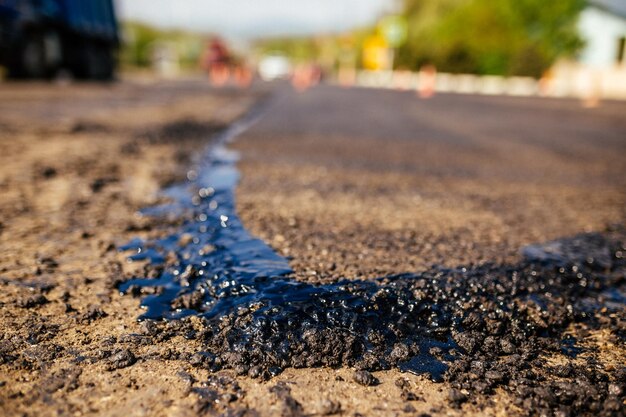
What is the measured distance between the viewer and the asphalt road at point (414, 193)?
238cm

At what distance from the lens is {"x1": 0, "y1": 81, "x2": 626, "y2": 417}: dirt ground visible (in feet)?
4.40

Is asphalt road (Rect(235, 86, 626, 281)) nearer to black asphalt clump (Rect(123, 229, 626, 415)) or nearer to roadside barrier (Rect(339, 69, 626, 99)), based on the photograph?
black asphalt clump (Rect(123, 229, 626, 415))

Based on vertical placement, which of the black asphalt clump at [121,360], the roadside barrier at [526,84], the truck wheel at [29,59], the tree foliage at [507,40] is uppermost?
the tree foliage at [507,40]

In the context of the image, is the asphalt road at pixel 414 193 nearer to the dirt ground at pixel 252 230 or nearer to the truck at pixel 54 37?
the dirt ground at pixel 252 230

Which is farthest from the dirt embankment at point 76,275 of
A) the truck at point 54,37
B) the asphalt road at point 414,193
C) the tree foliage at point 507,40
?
the tree foliage at point 507,40

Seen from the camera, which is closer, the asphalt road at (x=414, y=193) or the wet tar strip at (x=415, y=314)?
the wet tar strip at (x=415, y=314)

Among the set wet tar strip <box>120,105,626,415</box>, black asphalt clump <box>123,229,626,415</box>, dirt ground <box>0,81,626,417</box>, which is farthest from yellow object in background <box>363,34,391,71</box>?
black asphalt clump <box>123,229,626,415</box>

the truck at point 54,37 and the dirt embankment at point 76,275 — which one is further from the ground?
the truck at point 54,37

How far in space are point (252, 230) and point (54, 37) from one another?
53.4 ft

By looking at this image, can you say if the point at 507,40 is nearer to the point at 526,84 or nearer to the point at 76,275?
the point at 526,84

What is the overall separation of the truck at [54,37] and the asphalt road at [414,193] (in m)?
9.87

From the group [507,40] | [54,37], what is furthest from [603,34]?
[54,37]

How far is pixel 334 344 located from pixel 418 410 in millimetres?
359

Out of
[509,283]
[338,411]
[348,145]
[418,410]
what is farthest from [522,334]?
[348,145]
